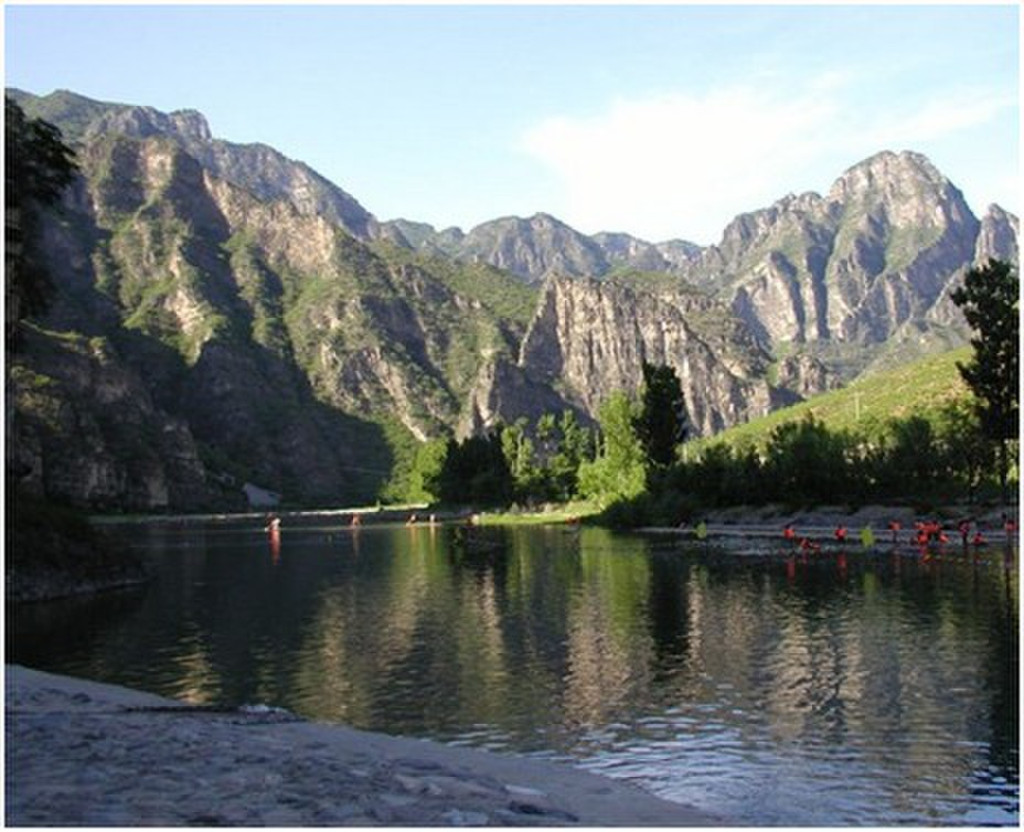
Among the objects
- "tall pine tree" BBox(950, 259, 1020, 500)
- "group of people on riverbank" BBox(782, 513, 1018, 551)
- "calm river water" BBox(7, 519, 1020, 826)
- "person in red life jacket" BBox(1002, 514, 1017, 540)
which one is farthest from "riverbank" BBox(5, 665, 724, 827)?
"tall pine tree" BBox(950, 259, 1020, 500)

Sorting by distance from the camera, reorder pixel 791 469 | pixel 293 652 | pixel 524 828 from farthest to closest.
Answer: pixel 791 469 < pixel 293 652 < pixel 524 828

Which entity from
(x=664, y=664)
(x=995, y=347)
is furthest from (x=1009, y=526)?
(x=664, y=664)

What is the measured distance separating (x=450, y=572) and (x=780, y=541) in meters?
31.4

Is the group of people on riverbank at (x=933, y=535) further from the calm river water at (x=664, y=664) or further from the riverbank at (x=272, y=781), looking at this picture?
the riverbank at (x=272, y=781)

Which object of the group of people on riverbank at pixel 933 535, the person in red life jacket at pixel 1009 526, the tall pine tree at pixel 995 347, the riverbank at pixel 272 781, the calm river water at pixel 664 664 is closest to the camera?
the riverbank at pixel 272 781

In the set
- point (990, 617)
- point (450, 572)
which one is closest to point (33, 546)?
point (450, 572)

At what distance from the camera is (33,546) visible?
5919 cm

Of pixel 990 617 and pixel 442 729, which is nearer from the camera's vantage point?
pixel 442 729

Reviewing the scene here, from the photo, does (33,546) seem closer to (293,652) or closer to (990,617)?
(293,652)

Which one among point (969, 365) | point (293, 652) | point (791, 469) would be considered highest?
point (969, 365)

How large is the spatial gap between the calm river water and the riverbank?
8.52 feet

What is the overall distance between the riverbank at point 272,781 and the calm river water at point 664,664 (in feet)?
8.52

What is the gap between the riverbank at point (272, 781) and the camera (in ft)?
44.0

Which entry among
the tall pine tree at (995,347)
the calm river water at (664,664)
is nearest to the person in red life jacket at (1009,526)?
the tall pine tree at (995,347)
